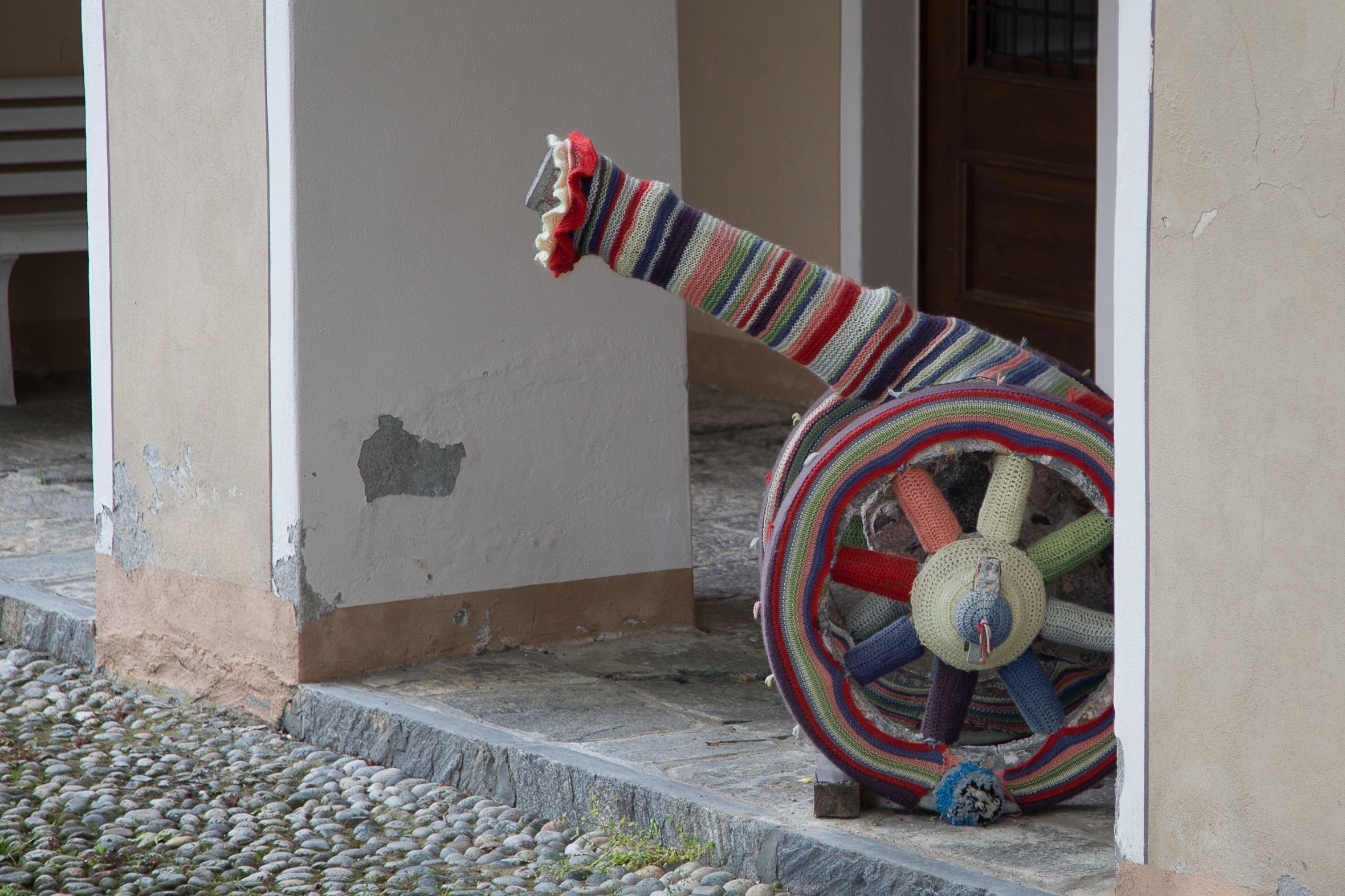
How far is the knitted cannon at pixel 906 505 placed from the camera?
329 centimetres

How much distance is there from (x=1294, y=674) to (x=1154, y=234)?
65 centimetres

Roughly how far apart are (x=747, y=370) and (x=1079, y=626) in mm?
4768

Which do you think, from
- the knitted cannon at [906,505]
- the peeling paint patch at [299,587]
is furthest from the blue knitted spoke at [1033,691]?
the peeling paint patch at [299,587]

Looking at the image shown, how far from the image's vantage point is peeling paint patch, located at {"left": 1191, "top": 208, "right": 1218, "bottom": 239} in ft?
8.96

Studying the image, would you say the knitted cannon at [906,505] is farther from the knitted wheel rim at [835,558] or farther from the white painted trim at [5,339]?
the white painted trim at [5,339]

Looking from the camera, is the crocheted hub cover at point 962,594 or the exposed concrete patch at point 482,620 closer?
the crocheted hub cover at point 962,594

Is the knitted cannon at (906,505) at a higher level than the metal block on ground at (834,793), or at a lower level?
higher

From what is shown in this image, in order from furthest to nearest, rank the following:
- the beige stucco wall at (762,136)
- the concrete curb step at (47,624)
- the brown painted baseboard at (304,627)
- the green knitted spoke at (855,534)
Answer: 1. the beige stucco wall at (762,136)
2. the concrete curb step at (47,624)
3. the brown painted baseboard at (304,627)
4. the green knitted spoke at (855,534)

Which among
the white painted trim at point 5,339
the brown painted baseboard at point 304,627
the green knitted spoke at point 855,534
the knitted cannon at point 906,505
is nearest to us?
the knitted cannon at point 906,505

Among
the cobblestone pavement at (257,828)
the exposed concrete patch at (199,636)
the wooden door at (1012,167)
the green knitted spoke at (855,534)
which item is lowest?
the cobblestone pavement at (257,828)

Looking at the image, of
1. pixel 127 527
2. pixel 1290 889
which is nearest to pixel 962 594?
pixel 1290 889

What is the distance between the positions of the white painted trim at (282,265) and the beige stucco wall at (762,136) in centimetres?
341

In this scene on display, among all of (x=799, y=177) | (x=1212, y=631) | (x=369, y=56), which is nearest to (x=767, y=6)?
(x=799, y=177)

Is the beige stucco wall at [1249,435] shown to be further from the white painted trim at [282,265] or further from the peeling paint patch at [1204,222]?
the white painted trim at [282,265]
